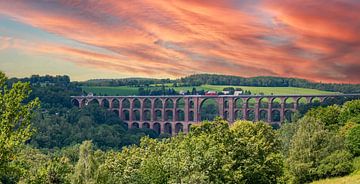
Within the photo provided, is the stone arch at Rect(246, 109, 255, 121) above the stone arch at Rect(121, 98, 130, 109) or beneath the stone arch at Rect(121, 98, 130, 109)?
beneath

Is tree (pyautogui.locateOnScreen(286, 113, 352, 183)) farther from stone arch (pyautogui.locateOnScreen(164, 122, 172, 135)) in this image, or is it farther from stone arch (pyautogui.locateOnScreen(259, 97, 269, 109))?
stone arch (pyautogui.locateOnScreen(164, 122, 172, 135))

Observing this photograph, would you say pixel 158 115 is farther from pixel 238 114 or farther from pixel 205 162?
pixel 205 162

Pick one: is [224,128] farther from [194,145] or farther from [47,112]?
[47,112]

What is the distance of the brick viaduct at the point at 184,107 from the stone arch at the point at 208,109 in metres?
2.93

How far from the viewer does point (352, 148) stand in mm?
39000

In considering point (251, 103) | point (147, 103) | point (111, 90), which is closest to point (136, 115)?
point (147, 103)

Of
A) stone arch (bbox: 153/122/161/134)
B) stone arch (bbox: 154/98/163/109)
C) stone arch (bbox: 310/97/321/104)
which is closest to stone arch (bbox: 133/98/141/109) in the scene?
stone arch (bbox: 154/98/163/109)

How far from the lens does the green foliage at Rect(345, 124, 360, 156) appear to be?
127 ft

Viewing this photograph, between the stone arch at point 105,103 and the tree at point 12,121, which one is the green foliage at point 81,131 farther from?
the tree at point 12,121

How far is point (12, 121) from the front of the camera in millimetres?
15219

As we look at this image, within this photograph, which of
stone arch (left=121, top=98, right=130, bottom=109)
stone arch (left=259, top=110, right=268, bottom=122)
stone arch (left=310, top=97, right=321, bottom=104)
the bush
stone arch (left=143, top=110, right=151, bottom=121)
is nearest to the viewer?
the bush

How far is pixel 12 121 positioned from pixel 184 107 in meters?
139

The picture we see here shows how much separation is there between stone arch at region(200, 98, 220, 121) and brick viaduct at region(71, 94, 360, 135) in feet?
9.62

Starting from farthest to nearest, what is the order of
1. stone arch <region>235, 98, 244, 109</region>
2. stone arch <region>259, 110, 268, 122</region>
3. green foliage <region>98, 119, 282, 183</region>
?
1. stone arch <region>235, 98, 244, 109</region>
2. stone arch <region>259, 110, 268, 122</region>
3. green foliage <region>98, 119, 282, 183</region>
